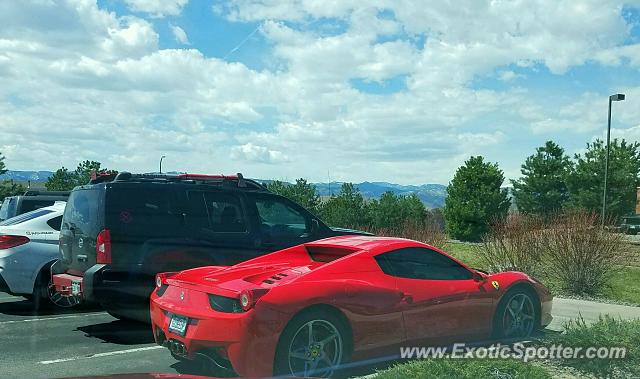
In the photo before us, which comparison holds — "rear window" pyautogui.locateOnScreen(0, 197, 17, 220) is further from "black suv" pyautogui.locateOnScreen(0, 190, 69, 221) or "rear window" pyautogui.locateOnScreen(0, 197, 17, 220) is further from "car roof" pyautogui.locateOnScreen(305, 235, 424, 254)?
"car roof" pyautogui.locateOnScreen(305, 235, 424, 254)

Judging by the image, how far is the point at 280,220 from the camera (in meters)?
9.37

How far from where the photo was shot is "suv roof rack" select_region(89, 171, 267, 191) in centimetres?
885

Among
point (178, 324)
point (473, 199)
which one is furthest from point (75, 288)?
point (473, 199)

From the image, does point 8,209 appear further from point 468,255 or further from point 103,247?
point 468,255

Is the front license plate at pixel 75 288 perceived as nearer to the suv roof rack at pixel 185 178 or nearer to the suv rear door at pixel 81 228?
the suv rear door at pixel 81 228

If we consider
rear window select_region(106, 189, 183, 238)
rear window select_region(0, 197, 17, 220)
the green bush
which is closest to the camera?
rear window select_region(106, 189, 183, 238)

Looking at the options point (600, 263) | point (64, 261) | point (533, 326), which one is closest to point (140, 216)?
point (64, 261)

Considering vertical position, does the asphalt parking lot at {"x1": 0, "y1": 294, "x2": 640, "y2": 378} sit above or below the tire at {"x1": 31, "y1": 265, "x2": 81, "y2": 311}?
below

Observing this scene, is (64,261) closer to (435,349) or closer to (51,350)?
(51,350)

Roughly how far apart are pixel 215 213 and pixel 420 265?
3.31 meters

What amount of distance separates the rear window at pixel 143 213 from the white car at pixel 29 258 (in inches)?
86.5

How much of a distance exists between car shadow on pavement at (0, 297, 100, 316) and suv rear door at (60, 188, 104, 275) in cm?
164

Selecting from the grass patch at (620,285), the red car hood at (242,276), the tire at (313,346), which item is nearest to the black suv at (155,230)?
the red car hood at (242,276)

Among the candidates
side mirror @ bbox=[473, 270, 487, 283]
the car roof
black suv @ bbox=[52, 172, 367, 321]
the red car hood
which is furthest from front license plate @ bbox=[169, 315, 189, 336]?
side mirror @ bbox=[473, 270, 487, 283]
